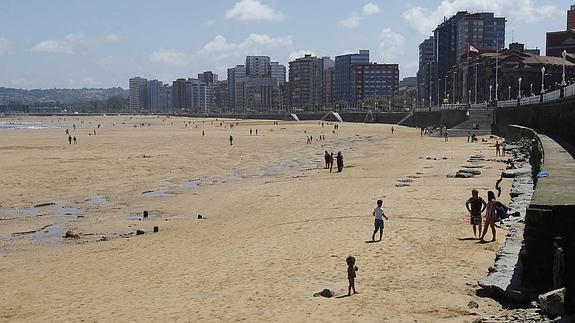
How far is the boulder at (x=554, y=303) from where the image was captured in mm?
8406

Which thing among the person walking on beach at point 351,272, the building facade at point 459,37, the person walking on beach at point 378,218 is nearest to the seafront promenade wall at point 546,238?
the person walking on beach at point 351,272

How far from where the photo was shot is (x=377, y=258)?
13906 millimetres

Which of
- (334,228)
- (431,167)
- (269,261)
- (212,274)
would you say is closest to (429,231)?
(334,228)

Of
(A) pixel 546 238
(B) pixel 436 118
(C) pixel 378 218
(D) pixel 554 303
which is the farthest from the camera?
(B) pixel 436 118

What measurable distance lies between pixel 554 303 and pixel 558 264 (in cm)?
70

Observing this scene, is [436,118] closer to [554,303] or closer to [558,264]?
[558,264]

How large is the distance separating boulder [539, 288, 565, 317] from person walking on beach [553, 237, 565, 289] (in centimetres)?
41

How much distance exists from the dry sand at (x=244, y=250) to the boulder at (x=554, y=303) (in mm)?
1233

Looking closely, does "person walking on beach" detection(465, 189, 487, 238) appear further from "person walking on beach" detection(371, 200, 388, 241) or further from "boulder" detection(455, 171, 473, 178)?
"boulder" detection(455, 171, 473, 178)

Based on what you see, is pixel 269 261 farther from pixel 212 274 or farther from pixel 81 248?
pixel 81 248

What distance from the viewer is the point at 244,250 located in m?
15.8

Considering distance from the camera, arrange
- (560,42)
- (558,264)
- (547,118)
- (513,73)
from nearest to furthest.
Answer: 1. (558,264)
2. (547,118)
3. (513,73)
4. (560,42)

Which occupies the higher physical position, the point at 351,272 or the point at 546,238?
the point at 546,238

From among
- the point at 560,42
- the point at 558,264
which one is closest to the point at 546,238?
the point at 558,264
